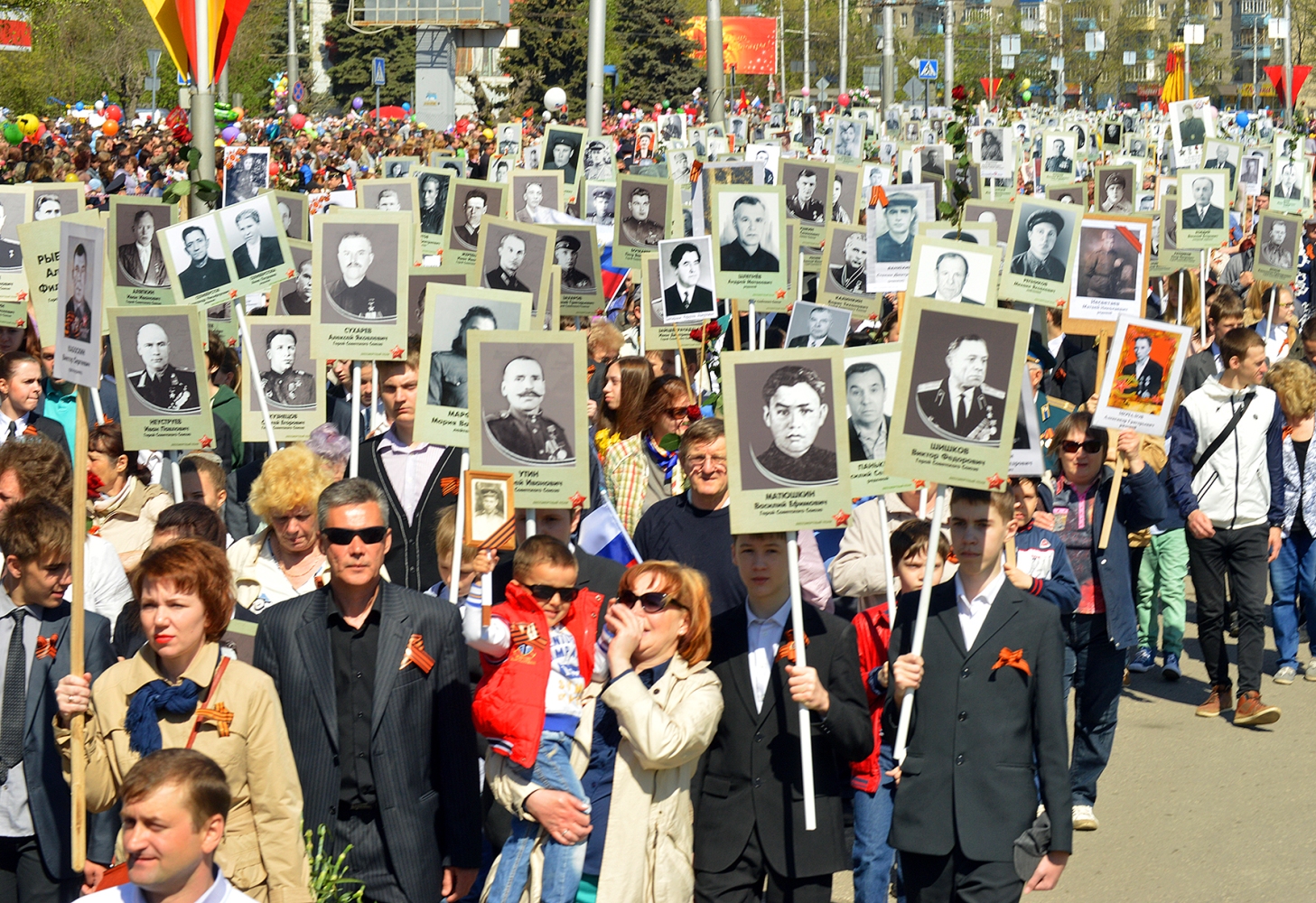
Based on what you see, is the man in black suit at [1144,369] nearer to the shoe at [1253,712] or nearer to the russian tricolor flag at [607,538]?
the russian tricolor flag at [607,538]

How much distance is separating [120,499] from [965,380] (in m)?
3.19

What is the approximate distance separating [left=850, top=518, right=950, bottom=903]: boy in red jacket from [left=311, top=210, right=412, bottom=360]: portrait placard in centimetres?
253

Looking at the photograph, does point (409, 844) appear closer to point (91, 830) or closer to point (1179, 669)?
point (91, 830)

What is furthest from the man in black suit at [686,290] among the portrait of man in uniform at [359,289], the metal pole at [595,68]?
the metal pole at [595,68]

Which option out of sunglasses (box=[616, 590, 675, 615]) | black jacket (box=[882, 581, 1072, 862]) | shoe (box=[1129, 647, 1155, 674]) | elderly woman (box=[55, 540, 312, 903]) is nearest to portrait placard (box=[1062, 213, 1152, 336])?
shoe (box=[1129, 647, 1155, 674])

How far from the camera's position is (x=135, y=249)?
31.6ft

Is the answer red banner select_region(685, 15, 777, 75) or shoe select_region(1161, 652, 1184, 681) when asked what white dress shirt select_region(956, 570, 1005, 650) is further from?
red banner select_region(685, 15, 777, 75)

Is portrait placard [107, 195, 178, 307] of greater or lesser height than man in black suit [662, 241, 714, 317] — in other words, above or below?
above

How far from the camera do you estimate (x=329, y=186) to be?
78.6 feet

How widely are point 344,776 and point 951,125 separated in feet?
20.0

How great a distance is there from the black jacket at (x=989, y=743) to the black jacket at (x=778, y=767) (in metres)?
0.23

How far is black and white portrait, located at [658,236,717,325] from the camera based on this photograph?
9.92 metres

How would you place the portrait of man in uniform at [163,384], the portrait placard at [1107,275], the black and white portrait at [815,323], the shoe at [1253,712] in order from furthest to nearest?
the portrait placard at [1107,275] → the black and white portrait at [815,323] → the shoe at [1253,712] → the portrait of man in uniform at [163,384]

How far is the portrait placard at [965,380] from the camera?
511 cm
